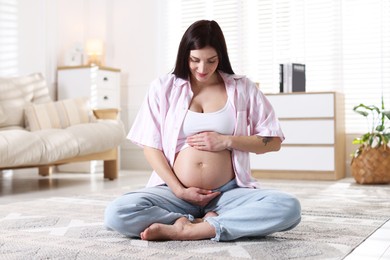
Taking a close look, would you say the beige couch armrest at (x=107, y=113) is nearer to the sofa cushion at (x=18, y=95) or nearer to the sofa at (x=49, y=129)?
the sofa at (x=49, y=129)

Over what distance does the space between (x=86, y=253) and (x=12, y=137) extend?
6.20 feet

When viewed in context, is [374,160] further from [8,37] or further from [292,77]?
[8,37]

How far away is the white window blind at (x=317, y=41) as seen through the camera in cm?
489

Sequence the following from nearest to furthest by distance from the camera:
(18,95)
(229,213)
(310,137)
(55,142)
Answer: (229,213) < (55,142) < (18,95) < (310,137)

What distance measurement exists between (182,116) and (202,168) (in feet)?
0.65

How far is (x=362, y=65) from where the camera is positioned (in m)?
4.94

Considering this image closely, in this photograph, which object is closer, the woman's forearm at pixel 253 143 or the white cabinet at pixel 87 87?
the woman's forearm at pixel 253 143

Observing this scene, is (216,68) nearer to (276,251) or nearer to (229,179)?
(229,179)

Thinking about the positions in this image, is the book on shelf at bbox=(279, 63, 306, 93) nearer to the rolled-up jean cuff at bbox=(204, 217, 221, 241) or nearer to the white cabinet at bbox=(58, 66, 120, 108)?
the white cabinet at bbox=(58, 66, 120, 108)

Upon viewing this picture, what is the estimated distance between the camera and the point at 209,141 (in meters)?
1.96

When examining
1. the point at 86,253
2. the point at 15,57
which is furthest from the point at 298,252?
the point at 15,57

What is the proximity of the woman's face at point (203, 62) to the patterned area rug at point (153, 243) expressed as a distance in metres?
0.57

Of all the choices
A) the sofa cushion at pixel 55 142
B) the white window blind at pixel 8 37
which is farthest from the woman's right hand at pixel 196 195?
the white window blind at pixel 8 37

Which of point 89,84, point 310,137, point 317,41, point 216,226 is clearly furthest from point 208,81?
point 89,84
